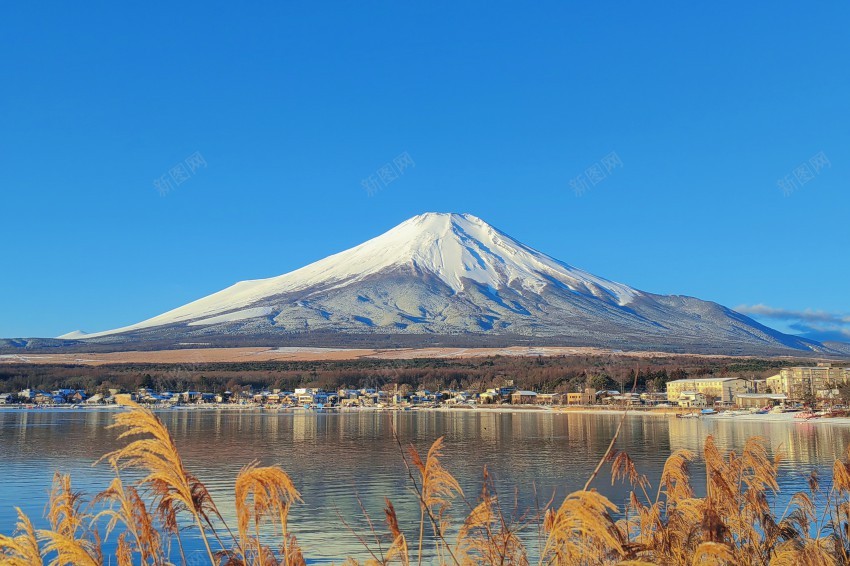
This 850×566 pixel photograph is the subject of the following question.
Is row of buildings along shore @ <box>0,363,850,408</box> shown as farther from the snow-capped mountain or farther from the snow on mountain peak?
the snow on mountain peak

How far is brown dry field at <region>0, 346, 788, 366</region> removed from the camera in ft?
336

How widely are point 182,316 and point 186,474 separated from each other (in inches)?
6075

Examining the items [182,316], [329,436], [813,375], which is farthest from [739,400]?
[182,316]

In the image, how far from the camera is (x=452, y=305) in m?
138

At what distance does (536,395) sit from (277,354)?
4138 cm

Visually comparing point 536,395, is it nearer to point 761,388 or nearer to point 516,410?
point 516,410

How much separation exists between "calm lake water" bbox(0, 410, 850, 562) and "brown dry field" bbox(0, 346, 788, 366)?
60.5 metres

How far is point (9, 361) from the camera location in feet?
346

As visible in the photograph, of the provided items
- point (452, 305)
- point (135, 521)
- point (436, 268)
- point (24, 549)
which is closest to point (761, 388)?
point (452, 305)

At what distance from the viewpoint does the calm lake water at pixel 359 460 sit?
14.6m

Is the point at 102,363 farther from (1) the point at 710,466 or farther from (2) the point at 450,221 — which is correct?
(1) the point at 710,466

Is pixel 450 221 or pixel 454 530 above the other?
pixel 450 221

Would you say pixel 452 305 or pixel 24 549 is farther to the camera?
pixel 452 305

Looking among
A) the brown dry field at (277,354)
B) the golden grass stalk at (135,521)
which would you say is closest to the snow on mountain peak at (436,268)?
the brown dry field at (277,354)
